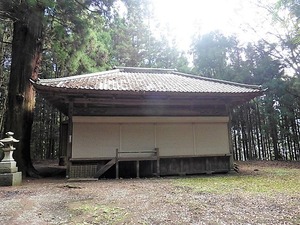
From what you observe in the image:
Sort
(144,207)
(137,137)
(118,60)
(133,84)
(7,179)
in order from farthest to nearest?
(118,60), (133,84), (137,137), (7,179), (144,207)

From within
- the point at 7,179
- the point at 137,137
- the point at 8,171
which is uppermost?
the point at 137,137

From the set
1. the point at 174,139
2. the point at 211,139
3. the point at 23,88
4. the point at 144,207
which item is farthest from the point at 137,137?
the point at 144,207

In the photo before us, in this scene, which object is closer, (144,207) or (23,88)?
(144,207)

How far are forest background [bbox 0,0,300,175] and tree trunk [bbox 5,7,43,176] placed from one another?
0.03 meters

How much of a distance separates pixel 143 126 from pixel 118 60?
1359 centimetres

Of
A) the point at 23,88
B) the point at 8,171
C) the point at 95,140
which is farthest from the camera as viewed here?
the point at 23,88

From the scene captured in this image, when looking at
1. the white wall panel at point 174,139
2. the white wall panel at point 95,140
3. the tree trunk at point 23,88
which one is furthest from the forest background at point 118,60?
the white wall panel at point 174,139

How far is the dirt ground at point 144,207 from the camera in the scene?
325 centimetres

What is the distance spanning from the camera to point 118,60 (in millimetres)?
20781

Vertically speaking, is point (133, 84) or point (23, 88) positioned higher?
point (133, 84)

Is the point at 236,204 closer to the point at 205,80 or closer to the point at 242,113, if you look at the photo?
the point at 205,80

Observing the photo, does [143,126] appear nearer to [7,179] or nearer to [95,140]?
[95,140]

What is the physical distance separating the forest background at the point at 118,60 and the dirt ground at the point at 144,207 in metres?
3.32

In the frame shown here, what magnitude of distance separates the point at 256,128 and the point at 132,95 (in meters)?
10.4
